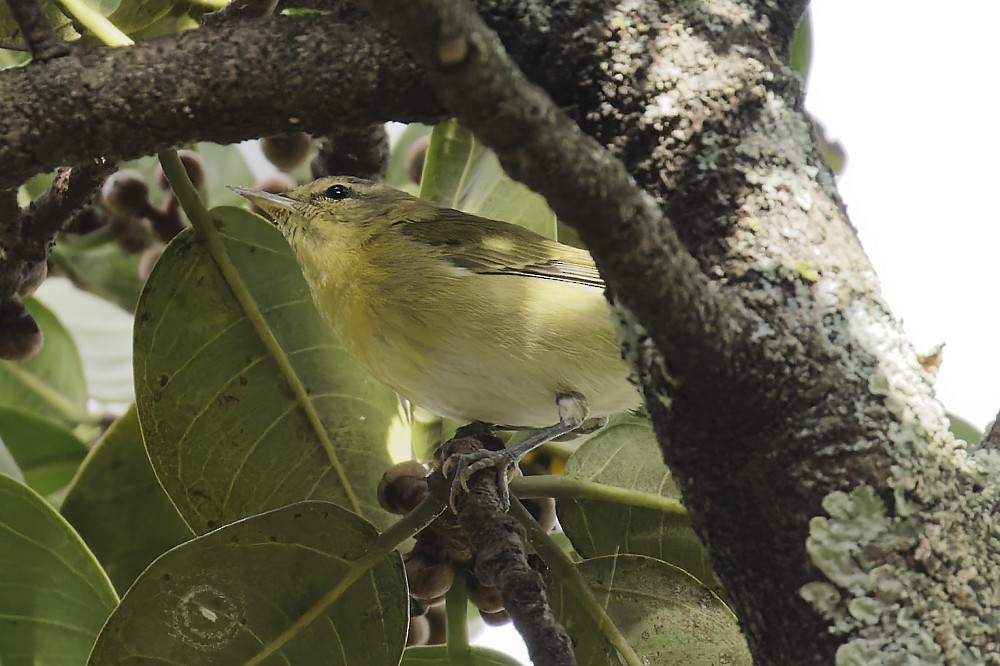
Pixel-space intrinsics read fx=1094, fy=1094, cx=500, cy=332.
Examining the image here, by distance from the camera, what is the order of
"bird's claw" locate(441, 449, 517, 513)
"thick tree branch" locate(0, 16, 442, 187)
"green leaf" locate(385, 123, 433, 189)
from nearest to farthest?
"thick tree branch" locate(0, 16, 442, 187) → "bird's claw" locate(441, 449, 517, 513) → "green leaf" locate(385, 123, 433, 189)

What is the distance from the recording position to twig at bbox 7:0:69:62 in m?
1.55

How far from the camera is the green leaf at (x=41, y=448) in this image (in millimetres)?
2430

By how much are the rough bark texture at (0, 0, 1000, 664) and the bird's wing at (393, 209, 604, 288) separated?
1.14 meters

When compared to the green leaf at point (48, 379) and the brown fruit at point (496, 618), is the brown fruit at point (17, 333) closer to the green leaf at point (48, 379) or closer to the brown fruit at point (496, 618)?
the green leaf at point (48, 379)

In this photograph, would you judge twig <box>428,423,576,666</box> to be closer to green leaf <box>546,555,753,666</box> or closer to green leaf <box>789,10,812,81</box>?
green leaf <box>546,555,753,666</box>

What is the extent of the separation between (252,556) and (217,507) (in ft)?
1.18

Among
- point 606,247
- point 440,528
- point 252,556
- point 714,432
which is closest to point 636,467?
point 440,528

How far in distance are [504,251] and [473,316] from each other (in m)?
0.27

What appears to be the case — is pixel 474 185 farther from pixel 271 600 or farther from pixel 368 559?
pixel 271 600

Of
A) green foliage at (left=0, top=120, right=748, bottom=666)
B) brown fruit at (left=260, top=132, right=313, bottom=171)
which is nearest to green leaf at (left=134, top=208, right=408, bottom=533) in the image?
green foliage at (left=0, top=120, right=748, bottom=666)

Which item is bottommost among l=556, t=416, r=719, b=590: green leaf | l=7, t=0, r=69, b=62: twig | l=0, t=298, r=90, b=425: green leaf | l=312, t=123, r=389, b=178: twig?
l=0, t=298, r=90, b=425: green leaf

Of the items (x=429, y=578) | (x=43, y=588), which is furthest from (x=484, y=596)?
(x=43, y=588)

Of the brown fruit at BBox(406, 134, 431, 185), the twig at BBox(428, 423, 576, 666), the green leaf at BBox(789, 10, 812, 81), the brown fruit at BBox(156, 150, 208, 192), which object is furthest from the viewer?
the brown fruit at BBox(406, 134, 431, 185)

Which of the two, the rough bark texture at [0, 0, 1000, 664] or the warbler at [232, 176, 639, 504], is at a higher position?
the rough bark texture at [0, 0, 1000, 664]
